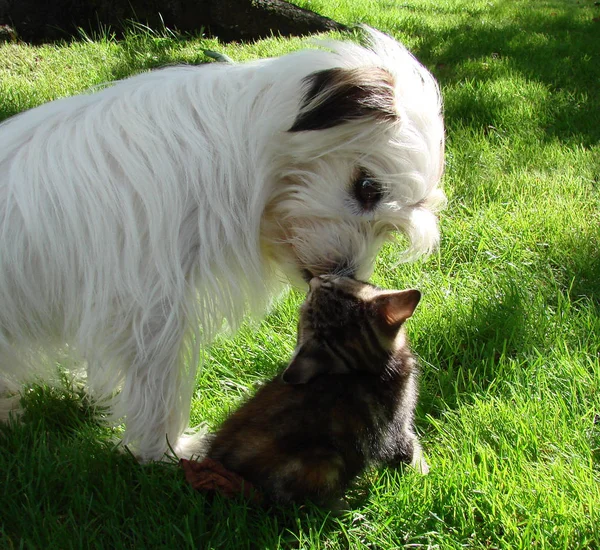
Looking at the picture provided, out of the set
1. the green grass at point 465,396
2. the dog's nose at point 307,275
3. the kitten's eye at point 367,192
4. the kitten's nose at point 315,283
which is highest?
the kitten's eye at point 367,192

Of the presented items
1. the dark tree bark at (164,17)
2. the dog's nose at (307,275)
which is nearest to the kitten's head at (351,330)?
the dog's nose at (307,275)

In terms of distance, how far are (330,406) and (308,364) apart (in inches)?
5.8

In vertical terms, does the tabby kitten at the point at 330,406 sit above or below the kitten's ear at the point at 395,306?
below

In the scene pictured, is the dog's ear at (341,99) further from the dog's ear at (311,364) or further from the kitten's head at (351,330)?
the dog's ear at (311,364)

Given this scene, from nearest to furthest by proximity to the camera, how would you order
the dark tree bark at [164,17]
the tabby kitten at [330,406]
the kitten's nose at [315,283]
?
the tabby kitten at [330,406], the kitten's nose at [315,283], the dark tree bark at [164,17]

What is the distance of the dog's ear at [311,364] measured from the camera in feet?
6.44

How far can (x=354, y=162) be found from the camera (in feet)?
7.09

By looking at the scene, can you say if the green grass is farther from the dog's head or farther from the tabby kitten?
the dog's head

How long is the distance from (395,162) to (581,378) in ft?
3.98

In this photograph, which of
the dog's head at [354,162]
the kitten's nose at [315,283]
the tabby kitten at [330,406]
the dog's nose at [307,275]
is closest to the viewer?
the tabby kitten at [330,406]

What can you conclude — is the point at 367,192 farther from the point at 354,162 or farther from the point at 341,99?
the point at 341,99

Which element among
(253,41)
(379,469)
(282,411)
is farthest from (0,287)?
(253,41)

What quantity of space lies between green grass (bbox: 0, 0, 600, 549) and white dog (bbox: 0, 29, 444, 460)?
12.9 inches

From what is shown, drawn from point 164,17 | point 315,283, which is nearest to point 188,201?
point 315,283
